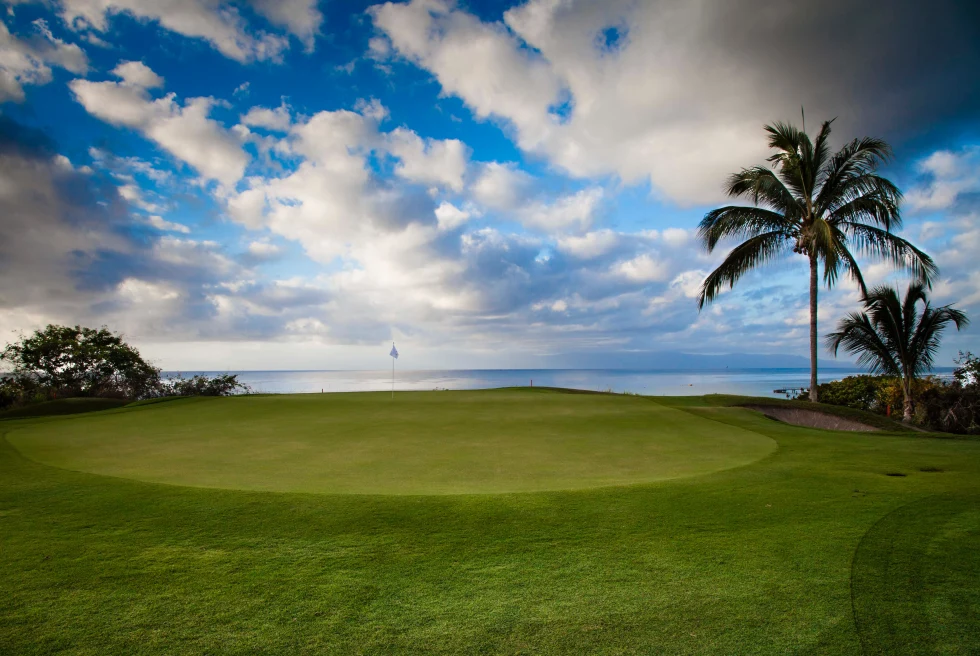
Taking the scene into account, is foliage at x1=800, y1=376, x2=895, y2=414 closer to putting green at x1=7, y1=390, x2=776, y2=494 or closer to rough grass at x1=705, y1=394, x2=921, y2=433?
rough grass at x1=705, y1=394, x2=921, y2=433

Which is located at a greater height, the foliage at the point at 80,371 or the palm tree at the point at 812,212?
the palm tree at the point at 812,212

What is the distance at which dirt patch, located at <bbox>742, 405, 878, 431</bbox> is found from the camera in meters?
12.2

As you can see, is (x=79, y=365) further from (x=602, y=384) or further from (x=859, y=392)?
(x=602, y=384)

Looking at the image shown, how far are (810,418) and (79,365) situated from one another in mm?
28045

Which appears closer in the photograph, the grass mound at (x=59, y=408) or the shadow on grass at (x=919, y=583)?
the shadow on grass at (x=919, y=583)

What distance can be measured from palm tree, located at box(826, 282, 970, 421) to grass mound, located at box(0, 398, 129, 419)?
23.2 metres

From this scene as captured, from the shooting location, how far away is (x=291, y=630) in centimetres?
259

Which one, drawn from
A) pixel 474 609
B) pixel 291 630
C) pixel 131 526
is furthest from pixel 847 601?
pixel 131 526

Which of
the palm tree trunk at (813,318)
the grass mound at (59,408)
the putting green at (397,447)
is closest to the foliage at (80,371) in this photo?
the grass mound at (59,408)

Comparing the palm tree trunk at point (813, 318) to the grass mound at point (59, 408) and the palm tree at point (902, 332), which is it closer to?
the palm tree at point (902, 332)

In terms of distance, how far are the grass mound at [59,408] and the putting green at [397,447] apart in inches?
130

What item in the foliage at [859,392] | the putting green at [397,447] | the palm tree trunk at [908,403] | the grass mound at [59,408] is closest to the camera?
the putting green at [397,447]

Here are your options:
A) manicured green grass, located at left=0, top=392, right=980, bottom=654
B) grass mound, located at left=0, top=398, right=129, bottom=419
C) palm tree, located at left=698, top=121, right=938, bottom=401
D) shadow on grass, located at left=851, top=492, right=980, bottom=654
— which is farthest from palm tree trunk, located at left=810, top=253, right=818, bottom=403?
grass mound, located at left=0, top=398, right=129, bottom=419

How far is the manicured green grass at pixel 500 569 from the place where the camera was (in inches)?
100
